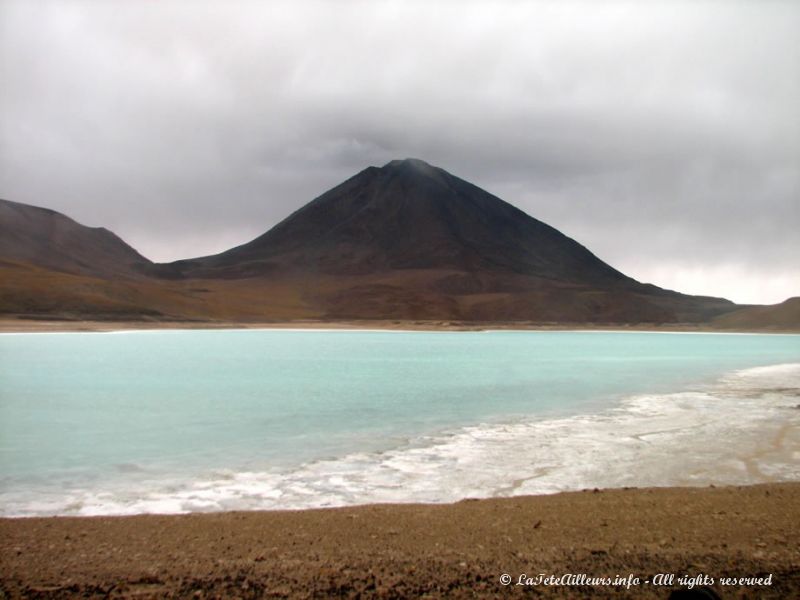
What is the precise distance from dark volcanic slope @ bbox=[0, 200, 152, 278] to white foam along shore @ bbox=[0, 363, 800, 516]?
14781cm

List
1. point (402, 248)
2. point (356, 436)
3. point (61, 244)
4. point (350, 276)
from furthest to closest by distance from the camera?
point (402, 248) < point (61, 244) < point (350, 276) < point (356, 436)

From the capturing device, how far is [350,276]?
15838 cm

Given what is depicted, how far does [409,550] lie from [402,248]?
574 feet

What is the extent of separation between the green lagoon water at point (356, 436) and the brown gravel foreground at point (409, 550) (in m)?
1.16

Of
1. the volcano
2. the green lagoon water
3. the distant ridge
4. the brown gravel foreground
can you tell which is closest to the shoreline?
the distant ridge

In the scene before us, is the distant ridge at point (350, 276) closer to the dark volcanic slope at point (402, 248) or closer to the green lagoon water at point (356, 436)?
the dark volcanic slope at point (402, 248)

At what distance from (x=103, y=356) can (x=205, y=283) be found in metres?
121

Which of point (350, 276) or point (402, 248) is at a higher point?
point (402, 248)

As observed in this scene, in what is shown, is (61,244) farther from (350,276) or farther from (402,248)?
(402,248)

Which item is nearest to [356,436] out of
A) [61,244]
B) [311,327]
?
[311,327]

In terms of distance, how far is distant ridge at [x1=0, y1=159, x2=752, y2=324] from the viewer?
9621cm

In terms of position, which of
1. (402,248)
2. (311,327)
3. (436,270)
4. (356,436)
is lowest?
(356,436)

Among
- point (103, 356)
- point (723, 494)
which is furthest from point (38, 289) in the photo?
point (723, 494)

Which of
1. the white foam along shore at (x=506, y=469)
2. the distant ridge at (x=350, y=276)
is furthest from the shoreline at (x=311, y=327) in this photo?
the white foam along shore at (x=506, y=469)
